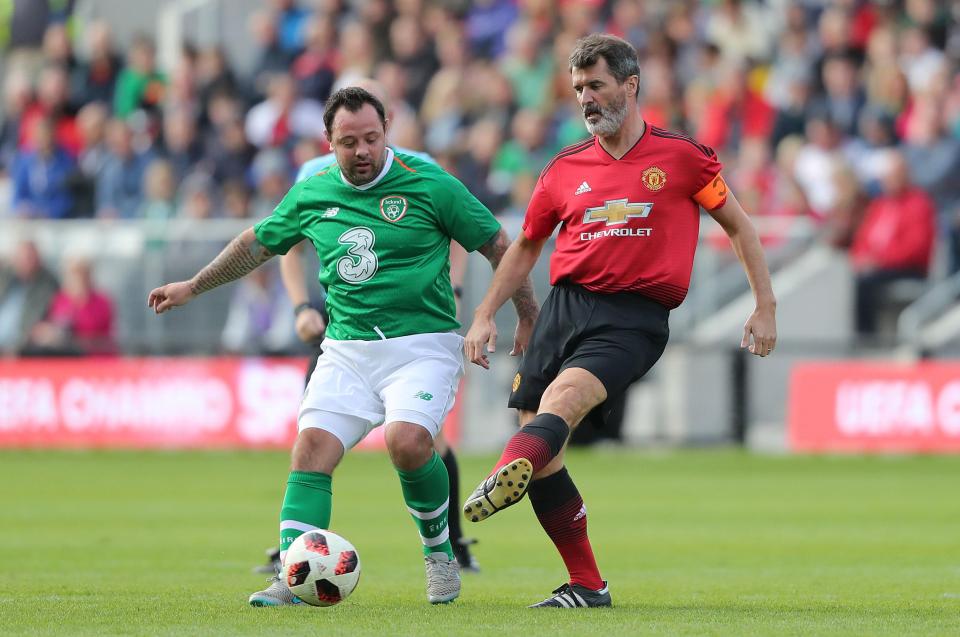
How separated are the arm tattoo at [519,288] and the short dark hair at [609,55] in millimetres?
902

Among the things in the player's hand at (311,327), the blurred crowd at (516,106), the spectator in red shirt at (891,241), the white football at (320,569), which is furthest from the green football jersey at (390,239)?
the spectator in red shirt at (891,241)

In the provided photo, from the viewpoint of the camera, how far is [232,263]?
27.3ft

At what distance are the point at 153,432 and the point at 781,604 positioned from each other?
14.8 meters

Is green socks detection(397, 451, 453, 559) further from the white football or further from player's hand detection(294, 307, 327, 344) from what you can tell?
player's hand detection(294, 307, 327, 344)

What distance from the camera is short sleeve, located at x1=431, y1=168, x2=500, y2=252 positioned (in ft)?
26.3

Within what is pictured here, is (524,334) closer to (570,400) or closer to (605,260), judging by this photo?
(605,260)

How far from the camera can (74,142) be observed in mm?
26047

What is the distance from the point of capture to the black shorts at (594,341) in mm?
7723

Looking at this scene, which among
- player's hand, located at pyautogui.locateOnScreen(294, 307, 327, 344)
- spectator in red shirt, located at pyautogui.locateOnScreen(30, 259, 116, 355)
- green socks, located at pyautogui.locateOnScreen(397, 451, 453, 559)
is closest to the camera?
green socks, located at pyautogui.locateOnScreen(397, 451, 453, 559)

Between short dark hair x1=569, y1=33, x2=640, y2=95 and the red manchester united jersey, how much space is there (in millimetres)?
327

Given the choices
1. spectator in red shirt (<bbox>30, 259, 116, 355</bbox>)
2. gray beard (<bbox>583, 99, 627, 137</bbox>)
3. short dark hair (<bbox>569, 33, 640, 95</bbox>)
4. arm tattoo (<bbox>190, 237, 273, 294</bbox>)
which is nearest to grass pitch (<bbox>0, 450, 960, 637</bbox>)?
arm tattoo (<bbox>190, 237, 273, 294</bbox>)

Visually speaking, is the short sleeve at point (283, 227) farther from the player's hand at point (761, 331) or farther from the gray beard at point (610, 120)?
the player's hand at point (761, 331)

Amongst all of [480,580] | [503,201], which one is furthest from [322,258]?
[503,201]

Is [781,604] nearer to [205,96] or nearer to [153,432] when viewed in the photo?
[153,432]
